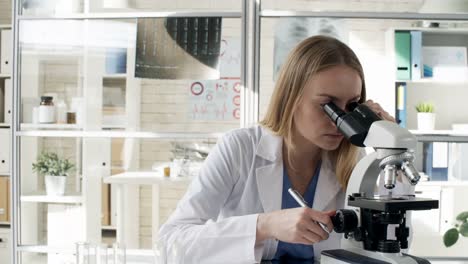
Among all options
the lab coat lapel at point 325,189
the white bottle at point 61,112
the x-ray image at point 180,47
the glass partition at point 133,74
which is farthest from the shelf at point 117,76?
the lab coat lapel at point 325,189

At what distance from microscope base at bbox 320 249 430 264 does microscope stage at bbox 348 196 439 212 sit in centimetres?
9

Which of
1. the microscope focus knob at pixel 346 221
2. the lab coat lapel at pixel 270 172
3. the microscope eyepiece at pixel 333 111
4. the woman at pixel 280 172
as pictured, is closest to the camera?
the microscope focus knob at pixel 346 221

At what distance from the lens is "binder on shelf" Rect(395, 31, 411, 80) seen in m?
3.12

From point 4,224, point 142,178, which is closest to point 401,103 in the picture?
point 142,178

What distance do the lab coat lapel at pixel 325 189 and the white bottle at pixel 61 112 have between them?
6.82ft

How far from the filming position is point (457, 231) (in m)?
3.04

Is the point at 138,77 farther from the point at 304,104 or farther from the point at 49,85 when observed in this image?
the point at 304,104

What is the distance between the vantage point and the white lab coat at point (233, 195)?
140 cm

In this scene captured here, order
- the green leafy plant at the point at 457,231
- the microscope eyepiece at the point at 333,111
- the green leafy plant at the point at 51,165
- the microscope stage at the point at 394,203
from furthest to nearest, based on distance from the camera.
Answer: the green leafy plant at the point at 51,165, the green leafy plant at the point at 457,231, the microscope eyepiece at the point at 333,111, the microscope stage at the point at 394,203

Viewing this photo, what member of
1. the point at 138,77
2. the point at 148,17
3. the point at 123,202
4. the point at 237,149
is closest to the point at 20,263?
the point at 123,202

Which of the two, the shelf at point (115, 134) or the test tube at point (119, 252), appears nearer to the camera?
the test tube at point (119, 252)

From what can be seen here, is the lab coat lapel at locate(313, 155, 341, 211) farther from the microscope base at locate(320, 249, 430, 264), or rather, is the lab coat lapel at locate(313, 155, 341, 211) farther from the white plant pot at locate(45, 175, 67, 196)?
the white plant pot at locate(45, 175, 67, 196)

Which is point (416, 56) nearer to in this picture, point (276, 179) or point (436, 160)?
point (436, 160)

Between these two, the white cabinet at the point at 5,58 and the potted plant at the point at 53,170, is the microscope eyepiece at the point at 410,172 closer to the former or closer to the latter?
the potted plant at the point at 53,170
